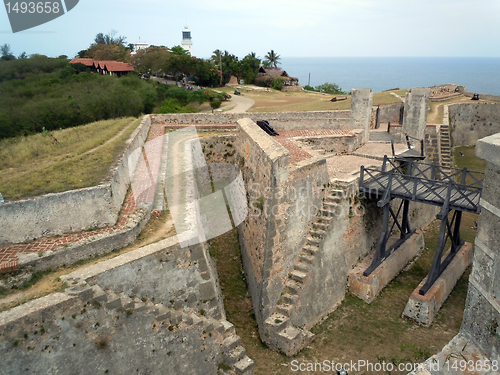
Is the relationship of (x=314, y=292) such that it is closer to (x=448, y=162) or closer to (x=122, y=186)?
(x=122, y=186)

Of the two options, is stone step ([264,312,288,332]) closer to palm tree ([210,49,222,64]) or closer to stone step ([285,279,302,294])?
stone step ([285,279,302,294])

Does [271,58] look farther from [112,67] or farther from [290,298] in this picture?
[290,298]

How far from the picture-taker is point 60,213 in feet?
28.8

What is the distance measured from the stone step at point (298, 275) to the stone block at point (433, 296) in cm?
347

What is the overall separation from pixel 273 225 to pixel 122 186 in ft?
15.1

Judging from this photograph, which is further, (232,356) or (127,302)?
(232,356)

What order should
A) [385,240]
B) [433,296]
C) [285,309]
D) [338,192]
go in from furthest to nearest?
[385,240] → [338,192] → [433,296] → [285,309]

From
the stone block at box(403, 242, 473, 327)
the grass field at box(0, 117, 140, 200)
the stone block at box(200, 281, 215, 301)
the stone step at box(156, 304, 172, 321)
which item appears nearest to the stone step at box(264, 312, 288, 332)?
the stone block at box(200, 281, 215, 301)

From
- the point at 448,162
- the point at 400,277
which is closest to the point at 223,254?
the point at 400,277

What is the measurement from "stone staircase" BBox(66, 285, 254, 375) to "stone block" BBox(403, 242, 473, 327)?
5487 mm

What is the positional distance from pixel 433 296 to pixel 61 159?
13.0 metres

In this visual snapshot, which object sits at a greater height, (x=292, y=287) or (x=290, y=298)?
(x=292, y=287)

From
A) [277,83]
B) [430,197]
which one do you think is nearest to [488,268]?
[430,197]

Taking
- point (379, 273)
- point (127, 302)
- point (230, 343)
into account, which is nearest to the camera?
point (127, 302)
